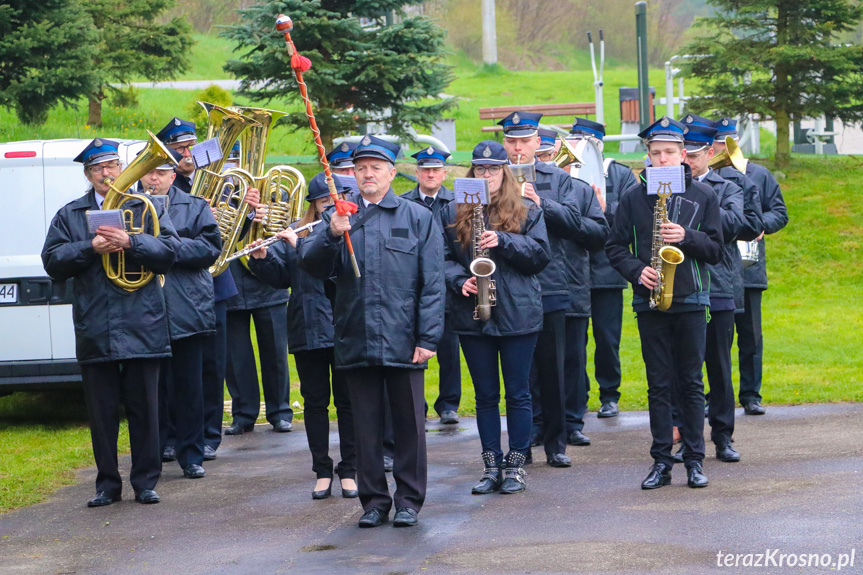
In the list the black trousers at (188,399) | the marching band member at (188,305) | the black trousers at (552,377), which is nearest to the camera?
the black trousers at (552,377)

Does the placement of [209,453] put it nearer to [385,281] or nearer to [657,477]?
[385,281]

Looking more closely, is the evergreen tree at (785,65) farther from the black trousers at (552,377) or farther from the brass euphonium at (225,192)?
the black trousers at (552,377)

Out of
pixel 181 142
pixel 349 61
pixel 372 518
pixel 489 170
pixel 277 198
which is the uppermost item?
pixel 349 61

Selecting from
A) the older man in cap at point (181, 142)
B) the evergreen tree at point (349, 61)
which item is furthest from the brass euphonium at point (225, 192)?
the evergreen tree at point (349, 61)

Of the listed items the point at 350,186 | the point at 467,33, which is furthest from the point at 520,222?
the point at 467,33

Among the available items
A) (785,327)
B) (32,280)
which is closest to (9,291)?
(32,280)

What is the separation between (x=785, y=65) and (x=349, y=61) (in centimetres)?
691

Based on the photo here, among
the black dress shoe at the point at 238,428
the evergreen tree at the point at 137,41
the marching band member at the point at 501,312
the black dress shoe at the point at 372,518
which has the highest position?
the evergreen tree at the point at 137,41

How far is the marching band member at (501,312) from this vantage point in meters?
7.52

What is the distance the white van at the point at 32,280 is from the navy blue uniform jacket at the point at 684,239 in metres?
4.67

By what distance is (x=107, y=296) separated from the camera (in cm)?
761

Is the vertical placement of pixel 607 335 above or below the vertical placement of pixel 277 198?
below

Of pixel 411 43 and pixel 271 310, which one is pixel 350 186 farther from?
pixel 411 43

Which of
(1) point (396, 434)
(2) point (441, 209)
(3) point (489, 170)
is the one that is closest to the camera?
(1) point (396, 434)
